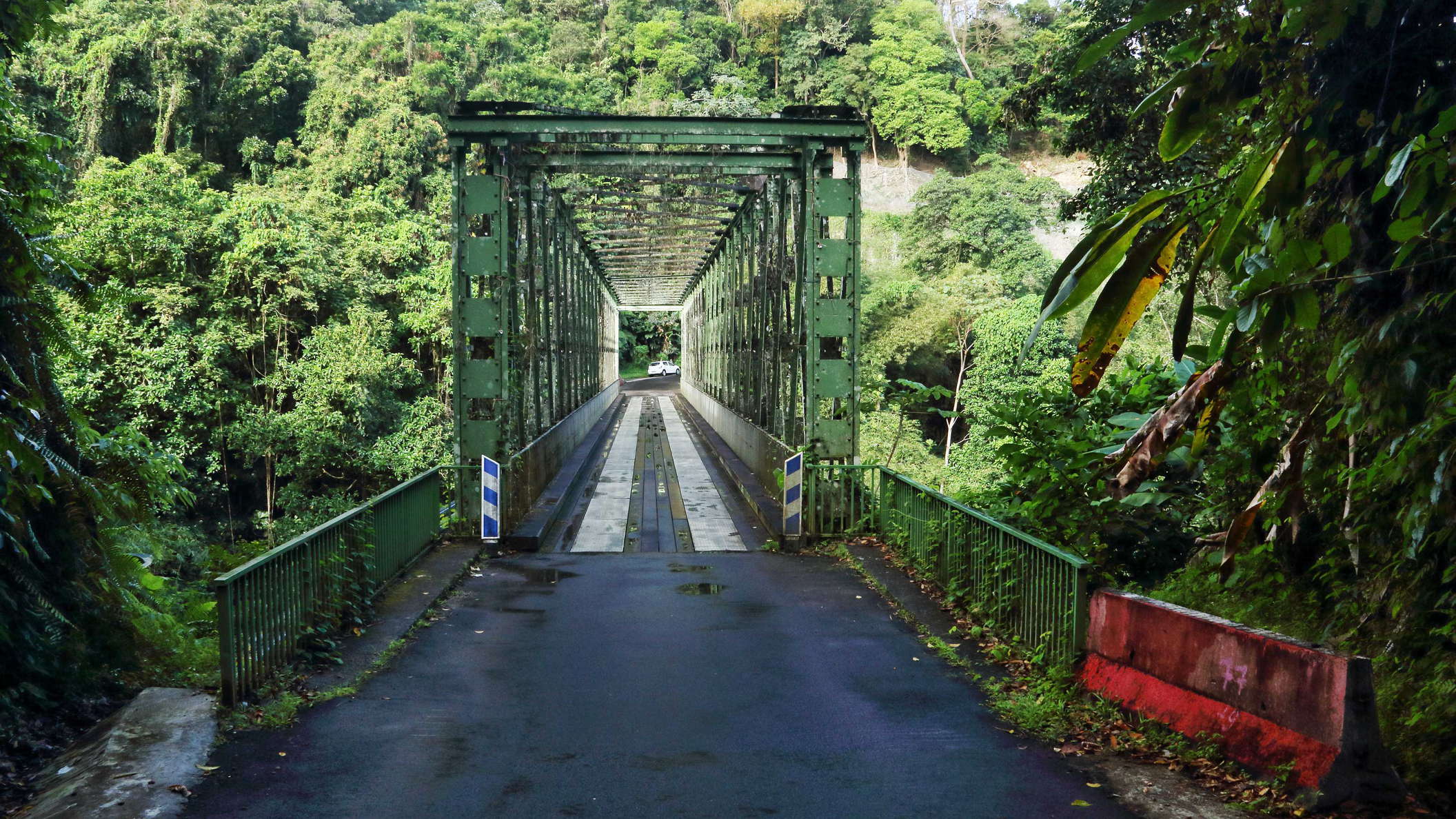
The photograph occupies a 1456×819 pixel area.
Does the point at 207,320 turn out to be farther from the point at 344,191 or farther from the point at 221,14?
the point at 221,14

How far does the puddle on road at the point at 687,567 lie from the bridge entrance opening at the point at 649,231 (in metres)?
1.23

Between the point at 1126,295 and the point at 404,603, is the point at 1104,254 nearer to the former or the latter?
the point at 1126,295

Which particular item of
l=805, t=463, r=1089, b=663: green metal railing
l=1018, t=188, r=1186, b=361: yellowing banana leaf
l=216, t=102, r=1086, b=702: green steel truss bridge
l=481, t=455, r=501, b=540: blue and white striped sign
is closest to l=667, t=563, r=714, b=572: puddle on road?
l=216, t=102, r=1086, b=702: green steel truss bridge

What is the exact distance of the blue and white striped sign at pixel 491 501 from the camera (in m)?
11.8

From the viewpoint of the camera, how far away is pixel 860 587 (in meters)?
9.61

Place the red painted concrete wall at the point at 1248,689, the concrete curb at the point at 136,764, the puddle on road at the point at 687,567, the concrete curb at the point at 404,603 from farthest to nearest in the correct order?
1. the puddle on road at the point at 687,567
2. the concrete curb at the point at 404,603
3. the concrete curb at the point at 136,764
4. the red painted concrete wall at the point at 1248,689

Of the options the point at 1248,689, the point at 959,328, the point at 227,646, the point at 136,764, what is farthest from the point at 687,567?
the point at 959,328

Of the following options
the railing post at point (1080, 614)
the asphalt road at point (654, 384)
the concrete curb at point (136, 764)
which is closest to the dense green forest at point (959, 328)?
the concrete curb at point (136, 764)

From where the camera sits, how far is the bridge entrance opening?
1223 centimetres

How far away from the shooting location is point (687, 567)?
35.6 feet

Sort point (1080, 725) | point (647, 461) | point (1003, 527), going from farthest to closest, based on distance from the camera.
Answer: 1. point (647, 461)
2. point (1003, 527)
3. point (1080, 725)

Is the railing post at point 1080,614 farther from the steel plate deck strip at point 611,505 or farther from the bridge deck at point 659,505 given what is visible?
the steel plate deck strip at point 611,505

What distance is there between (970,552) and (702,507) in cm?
830

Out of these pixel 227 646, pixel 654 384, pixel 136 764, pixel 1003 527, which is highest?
pixel 1003 527
